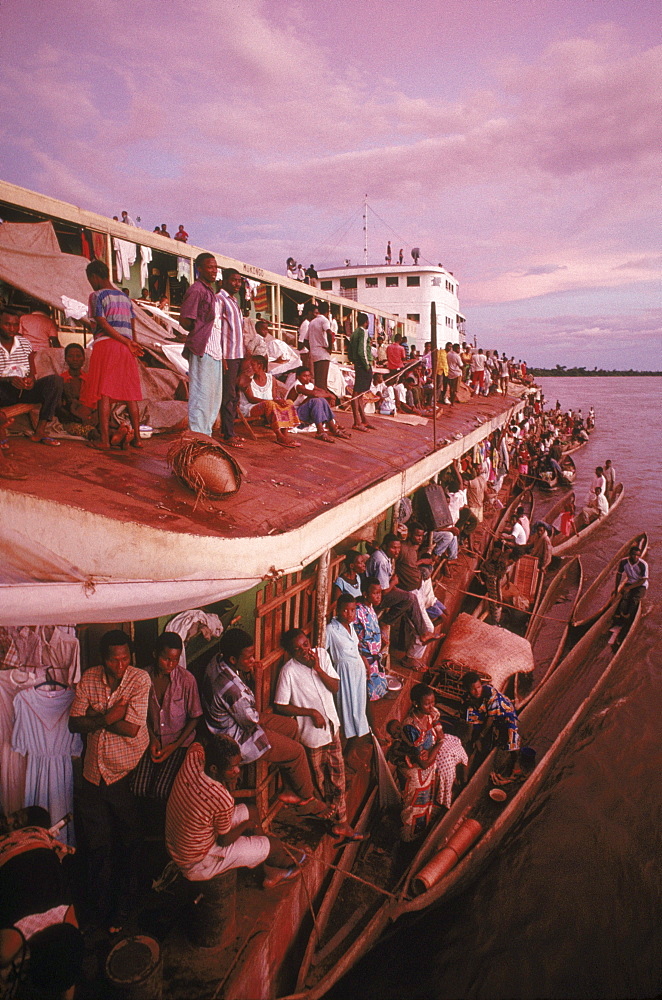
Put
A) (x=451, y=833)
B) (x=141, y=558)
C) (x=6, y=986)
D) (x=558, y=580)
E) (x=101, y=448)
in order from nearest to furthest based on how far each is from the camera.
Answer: (x=6, y=986) < (x=141, y=558) < (x=101, y=448) < (x=451, y=833) < (x=558, y=580)

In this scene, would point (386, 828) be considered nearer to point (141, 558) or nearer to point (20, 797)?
point (20, 797)

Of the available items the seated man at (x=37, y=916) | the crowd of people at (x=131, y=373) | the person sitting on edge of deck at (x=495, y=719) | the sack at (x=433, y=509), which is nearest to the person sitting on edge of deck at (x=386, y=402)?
the sack at (x=433, y=509)

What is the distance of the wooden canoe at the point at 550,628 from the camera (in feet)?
28.5

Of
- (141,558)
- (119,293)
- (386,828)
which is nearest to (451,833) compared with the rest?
(386,828)

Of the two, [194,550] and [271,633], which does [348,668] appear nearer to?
[271,633]

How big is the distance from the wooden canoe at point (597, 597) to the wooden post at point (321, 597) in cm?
678

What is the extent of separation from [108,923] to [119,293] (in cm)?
464

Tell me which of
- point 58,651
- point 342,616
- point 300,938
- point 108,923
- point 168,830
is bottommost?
point 300,938

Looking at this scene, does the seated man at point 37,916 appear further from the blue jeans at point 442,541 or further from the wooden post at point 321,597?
the blue jeans at point 442,541

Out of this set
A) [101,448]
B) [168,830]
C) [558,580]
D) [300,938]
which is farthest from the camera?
[558,580]

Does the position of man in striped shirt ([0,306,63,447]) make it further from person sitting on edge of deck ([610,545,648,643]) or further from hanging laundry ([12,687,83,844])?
person sitting on edge of deck ([610,545,648,643])

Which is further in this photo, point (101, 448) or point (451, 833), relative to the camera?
point (451, 833)

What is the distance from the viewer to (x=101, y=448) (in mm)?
4816

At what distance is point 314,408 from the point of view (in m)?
7.63
